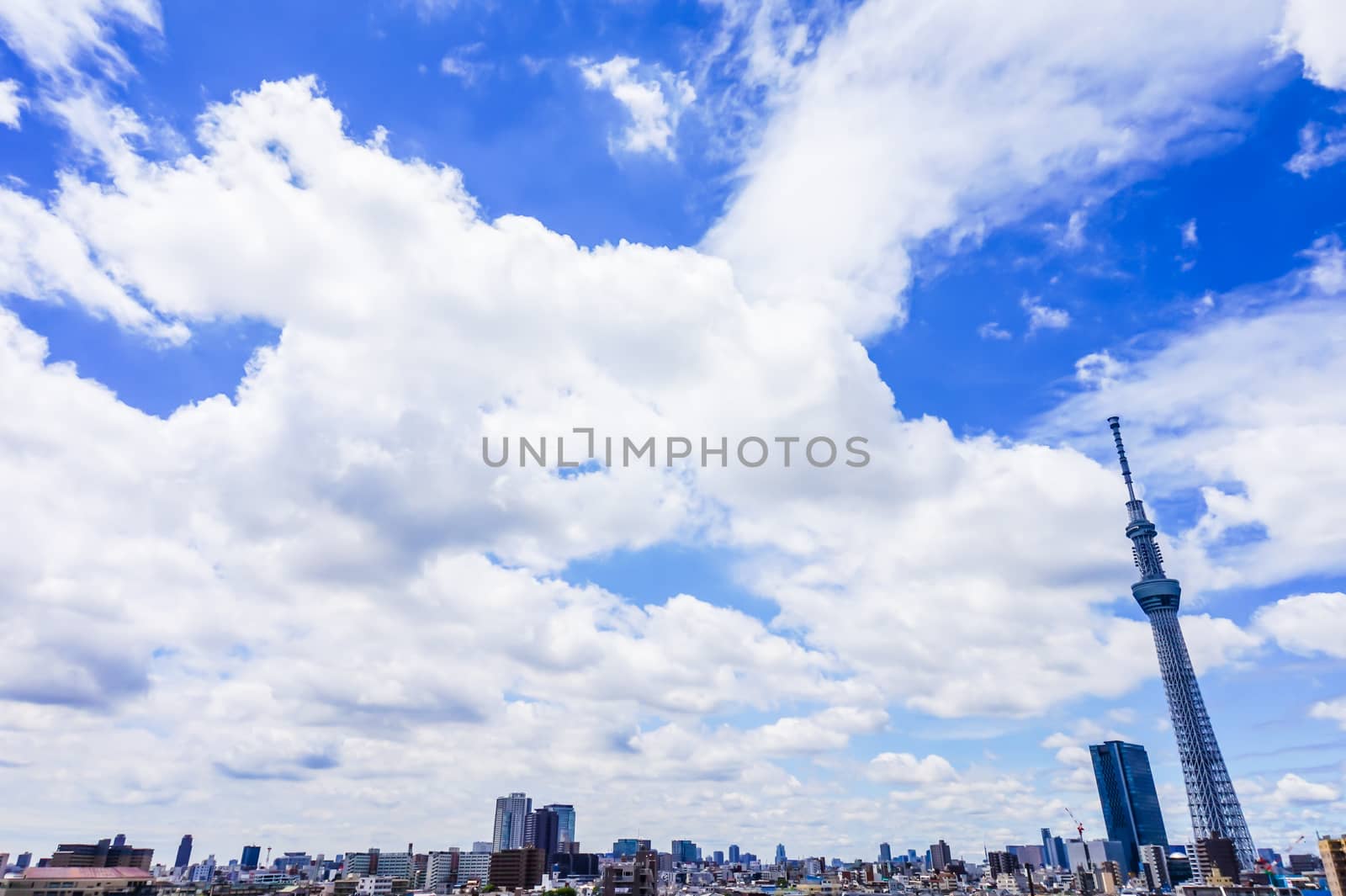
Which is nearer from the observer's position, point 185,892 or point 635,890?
point 635,890

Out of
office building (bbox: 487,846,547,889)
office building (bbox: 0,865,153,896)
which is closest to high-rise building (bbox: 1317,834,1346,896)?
office building (bbox: 487,846,547,889)

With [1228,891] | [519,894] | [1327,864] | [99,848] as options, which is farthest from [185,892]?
[1327,864]

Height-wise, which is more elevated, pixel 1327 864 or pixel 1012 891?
pixel 1327 864

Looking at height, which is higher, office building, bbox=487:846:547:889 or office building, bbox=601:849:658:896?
office building, bbox=601:849:658:896

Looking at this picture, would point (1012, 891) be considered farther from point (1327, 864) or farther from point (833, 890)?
point (1327, 864)

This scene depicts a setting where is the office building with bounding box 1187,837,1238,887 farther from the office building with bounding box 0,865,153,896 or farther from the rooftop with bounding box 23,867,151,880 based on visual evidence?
the rooftop with bounding box 23,867,151,880

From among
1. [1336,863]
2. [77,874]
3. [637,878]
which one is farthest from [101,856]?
[1336,863]
